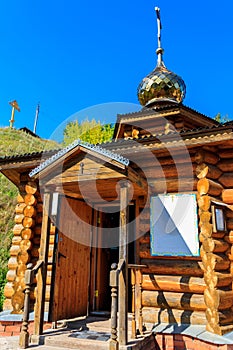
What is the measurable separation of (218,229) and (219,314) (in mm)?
1318

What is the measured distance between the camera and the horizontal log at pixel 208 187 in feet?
16.1

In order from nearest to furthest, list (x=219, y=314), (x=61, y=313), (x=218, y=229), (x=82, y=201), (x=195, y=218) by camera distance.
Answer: (x=219, y=314)
(x=218, y=229)
(x=195, y=218)
(x=61, y=313)
(x=82, y=201)

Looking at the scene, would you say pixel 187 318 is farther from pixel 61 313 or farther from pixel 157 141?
pixel 157 141

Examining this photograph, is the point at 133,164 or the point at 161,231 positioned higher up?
the point at 133,164

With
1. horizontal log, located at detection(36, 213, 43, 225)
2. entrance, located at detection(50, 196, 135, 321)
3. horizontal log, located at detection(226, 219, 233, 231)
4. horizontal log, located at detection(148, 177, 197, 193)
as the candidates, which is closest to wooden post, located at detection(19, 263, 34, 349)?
entrance, located at detection(50, 196, 135, 321)

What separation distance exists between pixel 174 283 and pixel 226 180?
212cm

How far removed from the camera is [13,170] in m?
6.56

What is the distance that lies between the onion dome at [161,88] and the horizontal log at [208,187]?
15.6ft

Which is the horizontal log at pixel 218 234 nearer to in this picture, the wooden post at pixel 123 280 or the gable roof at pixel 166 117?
the wooden post at pixel 123 280

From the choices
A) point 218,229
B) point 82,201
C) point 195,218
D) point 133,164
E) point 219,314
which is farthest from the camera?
point 82,201

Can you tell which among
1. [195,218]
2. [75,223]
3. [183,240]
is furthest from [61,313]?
[195,218]

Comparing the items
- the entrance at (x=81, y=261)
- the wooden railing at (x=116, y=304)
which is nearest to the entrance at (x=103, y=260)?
the entrance at (x=81, y=261)

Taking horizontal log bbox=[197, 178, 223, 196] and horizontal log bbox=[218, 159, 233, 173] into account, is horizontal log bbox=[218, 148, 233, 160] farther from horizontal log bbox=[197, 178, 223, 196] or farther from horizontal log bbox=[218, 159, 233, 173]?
horizontal log bbox=[197, 178, 223, 196]

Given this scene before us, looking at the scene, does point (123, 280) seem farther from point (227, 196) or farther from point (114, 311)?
point (227, 196)
